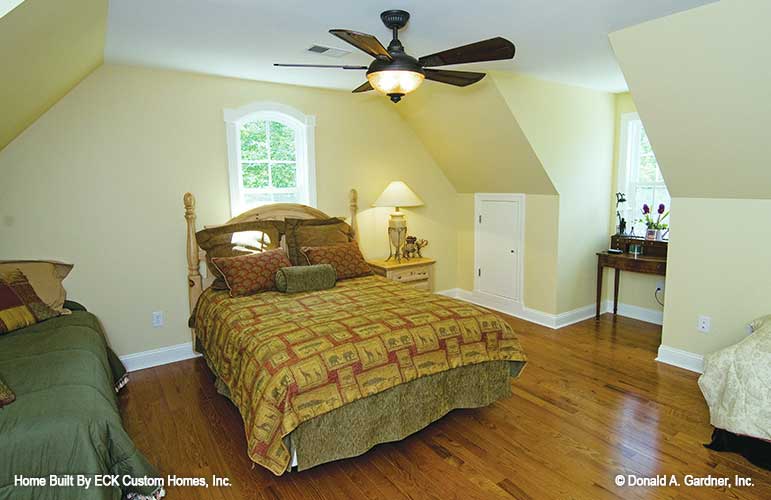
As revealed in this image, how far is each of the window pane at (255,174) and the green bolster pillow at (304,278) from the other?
43.1 inches

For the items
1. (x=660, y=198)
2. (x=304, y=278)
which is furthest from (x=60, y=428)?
(x=660, y=198)

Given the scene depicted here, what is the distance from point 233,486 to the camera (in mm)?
2273

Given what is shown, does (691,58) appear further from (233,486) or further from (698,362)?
(233,486)

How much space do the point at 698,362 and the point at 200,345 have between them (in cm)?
391

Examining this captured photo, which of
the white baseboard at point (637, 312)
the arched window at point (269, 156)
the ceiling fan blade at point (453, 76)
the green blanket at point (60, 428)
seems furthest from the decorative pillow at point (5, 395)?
the white baseboard at point (637, 312)

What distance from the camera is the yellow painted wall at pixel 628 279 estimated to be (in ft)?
15.4

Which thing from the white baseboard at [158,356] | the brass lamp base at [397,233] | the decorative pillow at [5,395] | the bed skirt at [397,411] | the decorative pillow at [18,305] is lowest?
the white baseboard at [158,356]

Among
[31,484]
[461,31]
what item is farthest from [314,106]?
[31,484]

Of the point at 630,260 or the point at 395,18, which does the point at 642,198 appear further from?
the point at 395,18

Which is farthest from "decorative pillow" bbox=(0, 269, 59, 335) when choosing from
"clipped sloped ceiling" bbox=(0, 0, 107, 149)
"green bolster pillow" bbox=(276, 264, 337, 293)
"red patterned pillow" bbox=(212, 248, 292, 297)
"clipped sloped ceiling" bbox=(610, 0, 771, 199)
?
"clipped sloped ceiling" bbox=(610, 0, 771, 199)

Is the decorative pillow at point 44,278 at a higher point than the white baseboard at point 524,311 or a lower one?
higher

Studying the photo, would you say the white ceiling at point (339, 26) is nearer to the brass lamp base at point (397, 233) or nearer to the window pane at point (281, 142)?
the window pane at point (281, 142)

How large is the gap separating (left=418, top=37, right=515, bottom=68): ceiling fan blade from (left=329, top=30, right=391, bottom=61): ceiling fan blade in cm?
29

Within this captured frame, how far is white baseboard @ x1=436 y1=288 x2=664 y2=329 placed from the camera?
4.63 m
